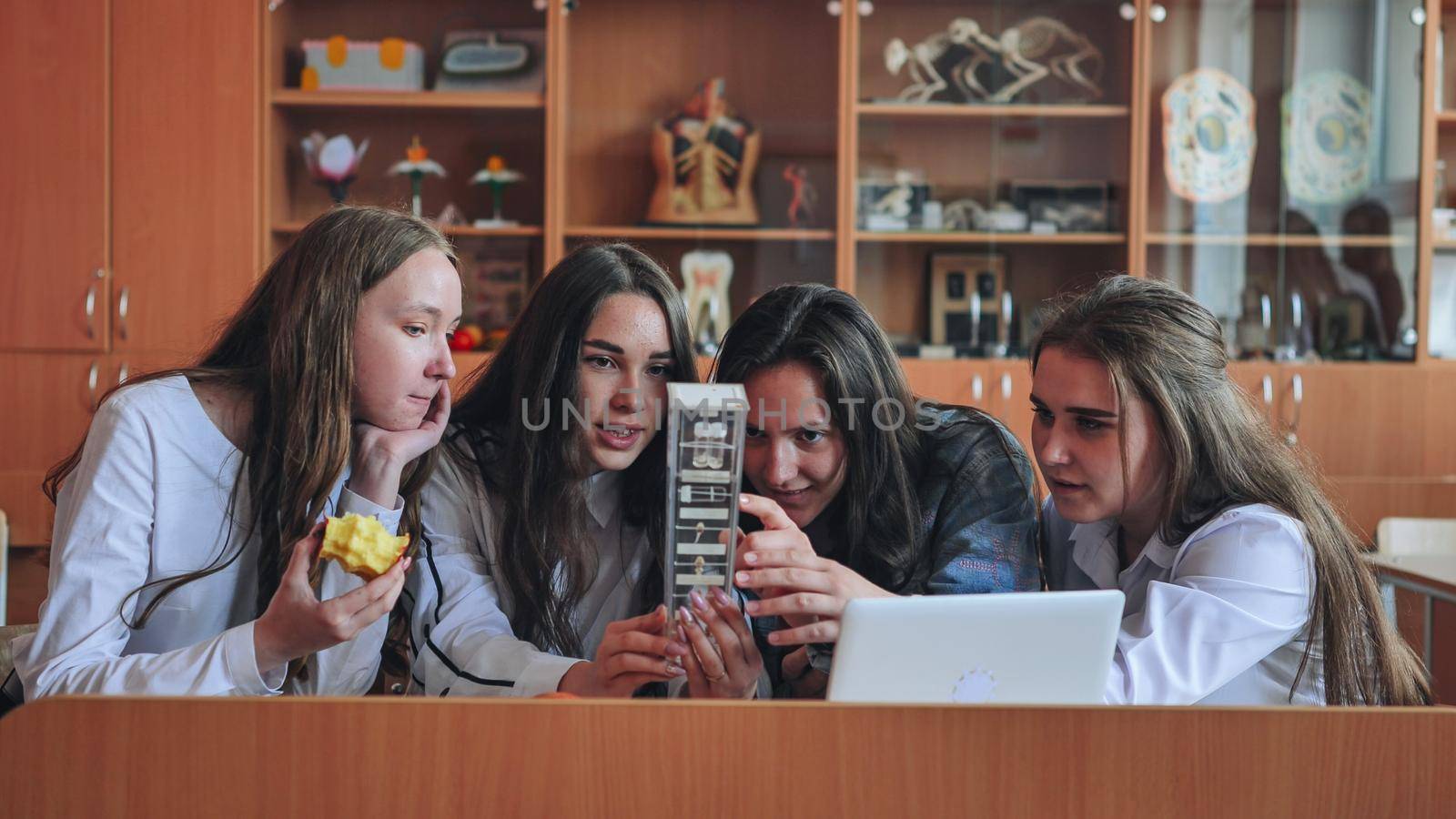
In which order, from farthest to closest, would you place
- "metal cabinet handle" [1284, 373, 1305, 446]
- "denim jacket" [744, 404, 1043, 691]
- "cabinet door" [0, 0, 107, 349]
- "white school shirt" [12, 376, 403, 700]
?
"metal cabinet handle" [1284, 373, 1305, 446] < "cabinet door" [0, 0, 107, 349] < "denim jacket" [744, 404, 1043, 691] < "white school shirt" [12, 376, 403, 700]

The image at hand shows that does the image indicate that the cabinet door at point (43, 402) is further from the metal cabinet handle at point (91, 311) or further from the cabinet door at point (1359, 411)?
the cabinet door at point (1359, 411)

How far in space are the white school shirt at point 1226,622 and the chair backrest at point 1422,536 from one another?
5.37 feet

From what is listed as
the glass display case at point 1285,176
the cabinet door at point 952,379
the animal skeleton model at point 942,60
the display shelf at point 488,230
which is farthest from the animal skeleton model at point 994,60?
the display shelf at point 488,230

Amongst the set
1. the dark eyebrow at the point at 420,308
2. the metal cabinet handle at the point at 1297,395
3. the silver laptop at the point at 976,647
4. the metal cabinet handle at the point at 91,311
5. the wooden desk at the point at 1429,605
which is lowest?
the wooden desk at the point at 1429,605

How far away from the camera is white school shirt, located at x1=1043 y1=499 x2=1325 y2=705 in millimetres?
1278

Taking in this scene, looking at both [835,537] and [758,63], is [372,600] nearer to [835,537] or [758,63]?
[835,537]

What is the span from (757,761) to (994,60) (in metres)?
3.14

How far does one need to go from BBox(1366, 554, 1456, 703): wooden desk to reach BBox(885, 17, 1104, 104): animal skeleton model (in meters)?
1.77

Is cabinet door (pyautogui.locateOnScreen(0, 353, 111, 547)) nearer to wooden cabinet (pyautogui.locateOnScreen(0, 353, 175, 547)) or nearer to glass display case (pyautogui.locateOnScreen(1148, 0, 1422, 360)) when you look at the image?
wooden cabinet (pyautogui.locateOnScreen(0, 353, 175, 547))

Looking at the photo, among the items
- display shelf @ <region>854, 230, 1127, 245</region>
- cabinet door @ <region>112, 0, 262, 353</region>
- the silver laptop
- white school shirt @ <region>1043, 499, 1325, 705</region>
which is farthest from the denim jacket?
cabinet door @ <region>112, 0, 262, 353</region>

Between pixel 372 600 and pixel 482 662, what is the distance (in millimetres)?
317

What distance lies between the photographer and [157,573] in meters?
1.36

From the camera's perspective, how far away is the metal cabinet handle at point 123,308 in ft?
11.5

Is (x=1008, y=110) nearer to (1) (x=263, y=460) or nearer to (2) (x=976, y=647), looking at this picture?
(1) (x=263, y=460)
